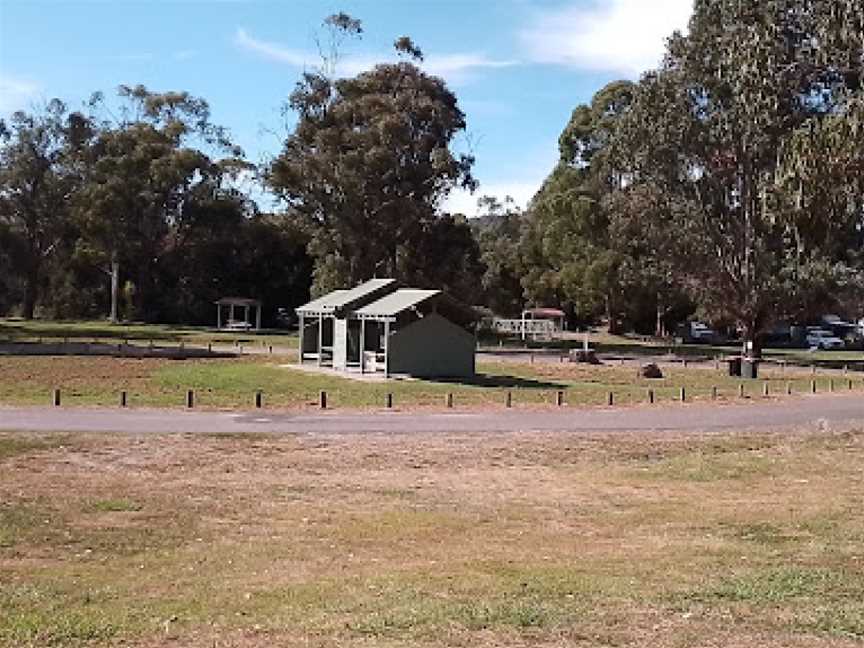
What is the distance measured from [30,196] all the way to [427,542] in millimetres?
95271

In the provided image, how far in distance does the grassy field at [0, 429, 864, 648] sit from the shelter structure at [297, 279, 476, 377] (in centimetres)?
2040

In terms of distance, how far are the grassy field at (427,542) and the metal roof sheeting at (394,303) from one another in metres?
20.6

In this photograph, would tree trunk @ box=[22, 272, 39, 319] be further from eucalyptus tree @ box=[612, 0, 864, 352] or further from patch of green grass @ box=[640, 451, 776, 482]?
patch of green grass @ box=[640, 451, 776, 482]

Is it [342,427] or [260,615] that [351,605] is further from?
[342,427]

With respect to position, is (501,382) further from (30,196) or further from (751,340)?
(30,196)

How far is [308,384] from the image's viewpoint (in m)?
40.8

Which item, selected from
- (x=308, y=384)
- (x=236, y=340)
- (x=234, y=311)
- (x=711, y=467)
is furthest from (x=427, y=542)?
(x=234, y=311)

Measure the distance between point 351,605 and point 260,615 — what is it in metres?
0.73

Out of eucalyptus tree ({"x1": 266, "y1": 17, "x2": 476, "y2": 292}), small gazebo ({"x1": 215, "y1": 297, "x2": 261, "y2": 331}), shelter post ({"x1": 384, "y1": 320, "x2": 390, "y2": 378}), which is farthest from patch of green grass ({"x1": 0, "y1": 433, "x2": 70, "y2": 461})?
small gazebo ({"x1": 215, "y1": 297, "x2": 261, "y2": 331})

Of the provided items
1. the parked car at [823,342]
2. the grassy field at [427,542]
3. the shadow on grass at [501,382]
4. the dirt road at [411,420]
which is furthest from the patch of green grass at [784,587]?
the parked car at [823,342]

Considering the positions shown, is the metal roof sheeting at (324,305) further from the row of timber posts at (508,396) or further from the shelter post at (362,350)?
the row of timber posts at (508,396)

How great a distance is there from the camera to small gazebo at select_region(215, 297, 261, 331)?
311ft

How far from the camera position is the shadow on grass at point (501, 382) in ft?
138

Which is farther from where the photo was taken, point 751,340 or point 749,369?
point 751,340
